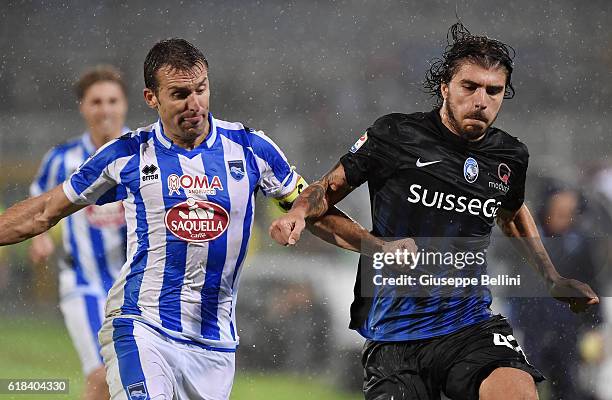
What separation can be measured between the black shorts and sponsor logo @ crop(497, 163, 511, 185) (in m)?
0.59

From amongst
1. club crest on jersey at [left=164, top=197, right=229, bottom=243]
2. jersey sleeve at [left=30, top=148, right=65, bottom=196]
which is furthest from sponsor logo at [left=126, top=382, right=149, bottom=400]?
jersey sleeve at [left=30, top=148, right=65, bottom=196]

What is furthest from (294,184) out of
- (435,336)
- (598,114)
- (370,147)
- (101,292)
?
(598,114)

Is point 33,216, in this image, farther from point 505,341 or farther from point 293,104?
point 293,104

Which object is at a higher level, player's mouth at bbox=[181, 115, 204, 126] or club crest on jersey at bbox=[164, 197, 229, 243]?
player's mouth at bbox=[181, 115, 204, 126]

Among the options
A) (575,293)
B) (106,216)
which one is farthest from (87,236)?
(575,293)

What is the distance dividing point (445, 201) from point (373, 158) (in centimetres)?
35

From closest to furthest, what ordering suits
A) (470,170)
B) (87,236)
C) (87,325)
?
(470,170)
(87,325)
(87,236)

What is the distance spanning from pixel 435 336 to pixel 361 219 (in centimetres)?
246

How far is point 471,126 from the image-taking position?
13.6 ft

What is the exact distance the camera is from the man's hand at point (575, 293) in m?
4.14

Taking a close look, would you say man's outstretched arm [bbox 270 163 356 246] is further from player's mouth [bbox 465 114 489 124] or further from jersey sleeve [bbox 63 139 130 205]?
jersey sleeve [bbox 63 139 130 205]

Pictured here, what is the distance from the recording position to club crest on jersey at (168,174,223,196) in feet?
13.4

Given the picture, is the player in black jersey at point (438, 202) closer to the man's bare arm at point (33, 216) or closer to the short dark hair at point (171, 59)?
the short dark hair at point (171, 59)

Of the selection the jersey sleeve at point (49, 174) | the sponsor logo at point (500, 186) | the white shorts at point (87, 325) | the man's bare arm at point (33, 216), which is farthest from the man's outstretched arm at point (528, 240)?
the jersey sleeve at point (49, 174)
